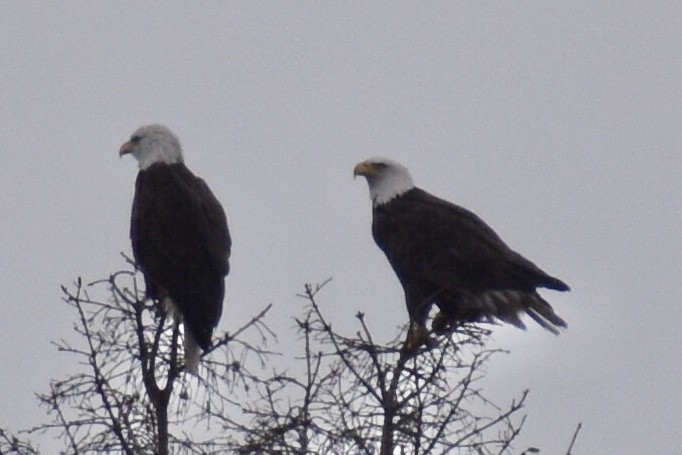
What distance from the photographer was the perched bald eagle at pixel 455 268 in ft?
27.9

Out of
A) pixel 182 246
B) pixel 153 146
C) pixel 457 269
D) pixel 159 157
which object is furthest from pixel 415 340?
pixel 153 146

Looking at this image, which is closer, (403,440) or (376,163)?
(403,440)

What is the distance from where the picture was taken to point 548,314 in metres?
8.32

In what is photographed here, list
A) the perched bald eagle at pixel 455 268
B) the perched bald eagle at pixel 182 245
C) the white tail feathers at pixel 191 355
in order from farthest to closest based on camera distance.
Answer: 1. the perched bald eagle at pixel 455 268
2. the perched bald eagle at pixel 182 245
3. the white tail feathers at pixel 191 355

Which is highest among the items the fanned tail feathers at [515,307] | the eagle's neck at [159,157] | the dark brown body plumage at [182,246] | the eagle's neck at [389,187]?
the eagle's neck at [159,157]

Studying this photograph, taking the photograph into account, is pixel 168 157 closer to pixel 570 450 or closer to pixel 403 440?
pixel 403 440

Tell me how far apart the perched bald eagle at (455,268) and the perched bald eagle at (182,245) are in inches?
45.8

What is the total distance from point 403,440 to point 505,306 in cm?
296

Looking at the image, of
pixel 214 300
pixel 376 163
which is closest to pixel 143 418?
pixel 214 300

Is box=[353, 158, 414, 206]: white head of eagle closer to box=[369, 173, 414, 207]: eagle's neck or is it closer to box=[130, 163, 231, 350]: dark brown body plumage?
box=[369, 173, 414, 207]: eagle's neck

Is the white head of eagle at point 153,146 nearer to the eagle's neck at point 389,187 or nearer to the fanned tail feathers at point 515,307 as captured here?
the eagle's neck at point 389,187

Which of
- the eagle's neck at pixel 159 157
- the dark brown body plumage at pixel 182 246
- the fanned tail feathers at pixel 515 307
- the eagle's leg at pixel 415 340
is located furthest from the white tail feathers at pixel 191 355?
the fanned tail feathers at pixel 515 307

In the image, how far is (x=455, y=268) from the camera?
8.73 m

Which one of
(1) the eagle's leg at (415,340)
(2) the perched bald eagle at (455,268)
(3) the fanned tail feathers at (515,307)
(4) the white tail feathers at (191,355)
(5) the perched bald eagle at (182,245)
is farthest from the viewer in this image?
(2) the perched bald eagle at (455,268)
